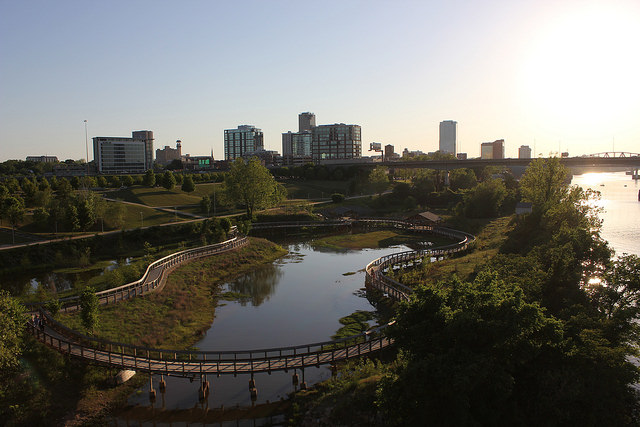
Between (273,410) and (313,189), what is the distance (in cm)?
10652

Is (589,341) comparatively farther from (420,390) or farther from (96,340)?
(96,340)

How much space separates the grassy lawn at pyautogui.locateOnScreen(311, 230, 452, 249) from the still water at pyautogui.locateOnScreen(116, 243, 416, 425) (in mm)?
5317

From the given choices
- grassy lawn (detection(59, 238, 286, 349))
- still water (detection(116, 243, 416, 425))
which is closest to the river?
still water (detection(116, 243, 416, 425))

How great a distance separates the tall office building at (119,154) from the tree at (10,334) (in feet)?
559

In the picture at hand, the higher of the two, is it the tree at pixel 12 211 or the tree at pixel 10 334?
the tree at pixel 12 211

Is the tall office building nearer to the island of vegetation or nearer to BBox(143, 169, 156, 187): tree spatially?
BBox(143, 169, 156, 187): tree

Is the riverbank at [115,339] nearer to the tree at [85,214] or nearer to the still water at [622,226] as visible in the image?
the tree at [85,214]

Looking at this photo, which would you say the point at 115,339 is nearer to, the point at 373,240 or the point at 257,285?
the point at 257,285

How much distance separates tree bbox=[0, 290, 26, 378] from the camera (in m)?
23.0

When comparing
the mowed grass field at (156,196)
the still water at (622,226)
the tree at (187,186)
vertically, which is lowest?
the still water at (622,226)

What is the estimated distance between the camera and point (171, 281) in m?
44.0

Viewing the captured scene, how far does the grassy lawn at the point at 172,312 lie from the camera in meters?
31.8

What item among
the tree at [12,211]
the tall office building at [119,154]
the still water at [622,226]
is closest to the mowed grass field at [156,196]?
the tree at [12,211]

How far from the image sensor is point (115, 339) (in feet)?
99.6
